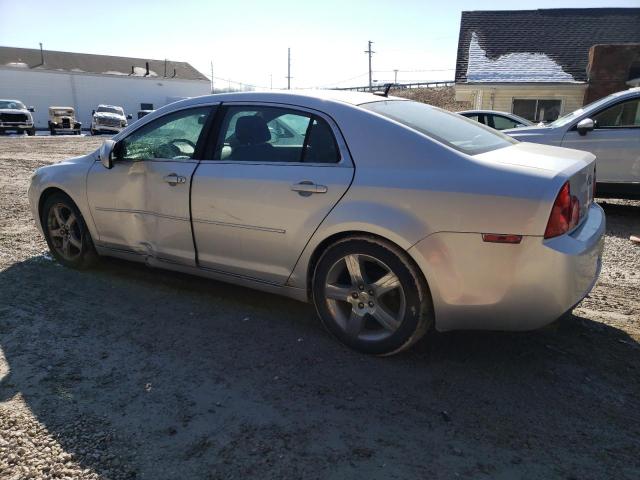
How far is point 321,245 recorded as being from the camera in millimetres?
3164

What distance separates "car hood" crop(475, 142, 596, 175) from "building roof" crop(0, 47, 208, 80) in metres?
52.2

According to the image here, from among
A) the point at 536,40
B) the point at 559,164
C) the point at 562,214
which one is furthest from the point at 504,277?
the point at 536,40

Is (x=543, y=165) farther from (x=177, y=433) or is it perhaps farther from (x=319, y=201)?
(x=177, y=433)

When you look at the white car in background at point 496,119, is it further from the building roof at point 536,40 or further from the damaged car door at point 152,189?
the building roof at point 536,40

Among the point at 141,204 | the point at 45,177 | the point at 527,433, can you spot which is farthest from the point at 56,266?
the point at 527,433

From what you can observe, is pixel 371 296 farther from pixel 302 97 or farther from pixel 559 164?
pixel 302 97

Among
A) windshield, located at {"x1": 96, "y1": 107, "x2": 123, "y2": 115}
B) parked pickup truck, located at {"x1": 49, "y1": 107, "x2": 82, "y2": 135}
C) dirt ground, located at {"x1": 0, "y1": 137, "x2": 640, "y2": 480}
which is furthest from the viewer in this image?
windshield, located at {"x1": 96, "y1": 107, "x2": 123, "y2": 115}

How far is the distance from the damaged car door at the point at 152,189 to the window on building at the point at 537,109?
16023mm

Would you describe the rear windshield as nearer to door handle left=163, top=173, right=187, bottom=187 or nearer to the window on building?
door handle left=163, top=173, right=187, bottom=187

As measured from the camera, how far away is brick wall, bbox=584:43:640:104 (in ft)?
54.6

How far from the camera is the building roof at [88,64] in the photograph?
157 feet

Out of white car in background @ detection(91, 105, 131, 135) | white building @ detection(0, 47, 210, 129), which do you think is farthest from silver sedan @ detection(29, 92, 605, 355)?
white building @ detection(0, 47, 210, 129)


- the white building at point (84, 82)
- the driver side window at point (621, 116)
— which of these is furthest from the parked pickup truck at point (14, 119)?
the driver side window at point (621, 116)

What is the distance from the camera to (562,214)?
103 inches
